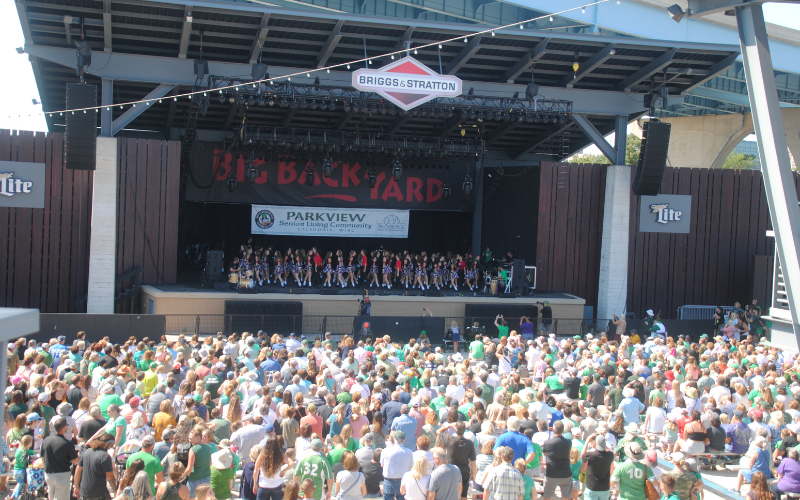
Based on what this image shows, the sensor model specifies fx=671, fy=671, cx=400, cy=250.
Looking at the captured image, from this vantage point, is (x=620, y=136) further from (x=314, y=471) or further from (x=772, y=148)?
(x=314, y=471)

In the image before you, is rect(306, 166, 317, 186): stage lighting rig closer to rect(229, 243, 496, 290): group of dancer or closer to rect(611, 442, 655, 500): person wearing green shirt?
rect(229, 243, 496, 290): group of dancer

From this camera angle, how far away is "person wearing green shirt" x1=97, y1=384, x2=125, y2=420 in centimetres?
732

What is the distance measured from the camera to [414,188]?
25156 millimetres

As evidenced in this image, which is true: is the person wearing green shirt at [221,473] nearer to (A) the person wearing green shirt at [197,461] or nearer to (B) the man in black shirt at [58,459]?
(A) the person wearing green shirt at [197,461]

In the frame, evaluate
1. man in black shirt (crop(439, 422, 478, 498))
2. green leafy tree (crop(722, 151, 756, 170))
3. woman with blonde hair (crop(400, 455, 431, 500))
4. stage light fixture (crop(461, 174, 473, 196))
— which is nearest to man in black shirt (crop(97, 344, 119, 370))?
man in black shirt (crop(439, 422, 478, 498))

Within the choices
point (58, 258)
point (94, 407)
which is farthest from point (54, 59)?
point (94, 407)

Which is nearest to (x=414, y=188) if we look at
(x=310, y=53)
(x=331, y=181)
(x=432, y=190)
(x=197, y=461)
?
(x=432, y=190)

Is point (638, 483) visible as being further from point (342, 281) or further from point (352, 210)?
point (352, 210)

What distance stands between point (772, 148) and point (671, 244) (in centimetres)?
1742

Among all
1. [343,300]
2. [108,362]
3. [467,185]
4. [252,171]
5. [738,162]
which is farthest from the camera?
[738,162]

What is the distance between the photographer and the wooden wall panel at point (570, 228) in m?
22.2

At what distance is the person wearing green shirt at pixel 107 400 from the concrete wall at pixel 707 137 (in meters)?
32.3

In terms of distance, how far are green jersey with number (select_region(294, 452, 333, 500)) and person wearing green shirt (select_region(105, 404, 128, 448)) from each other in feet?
7.02

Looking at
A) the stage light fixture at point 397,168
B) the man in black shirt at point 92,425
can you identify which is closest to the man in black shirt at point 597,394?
the man in black shirt at point 92,425
